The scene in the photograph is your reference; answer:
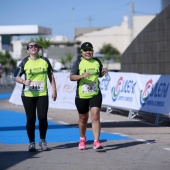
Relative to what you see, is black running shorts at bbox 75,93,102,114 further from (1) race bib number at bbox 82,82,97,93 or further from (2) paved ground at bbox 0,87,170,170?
(2) paved ground at bbox 0,87,170,170

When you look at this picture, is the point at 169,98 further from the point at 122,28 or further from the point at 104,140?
the point at 122,28

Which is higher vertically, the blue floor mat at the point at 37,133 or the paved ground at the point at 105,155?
the paved ground at the point at 105,155

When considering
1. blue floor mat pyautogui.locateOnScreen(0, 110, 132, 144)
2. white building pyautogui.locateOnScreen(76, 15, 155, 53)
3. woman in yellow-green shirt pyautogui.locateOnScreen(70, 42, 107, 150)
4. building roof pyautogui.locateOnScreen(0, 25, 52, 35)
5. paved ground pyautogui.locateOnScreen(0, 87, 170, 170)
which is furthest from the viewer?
white building pyautogui.locateOnScreen(76, 15, 155, 53)

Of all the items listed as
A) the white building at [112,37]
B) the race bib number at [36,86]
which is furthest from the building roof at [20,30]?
the white building at [112,37]

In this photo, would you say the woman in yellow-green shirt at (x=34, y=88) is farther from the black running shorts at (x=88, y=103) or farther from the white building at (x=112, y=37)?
the white building at (x=112, y=37)

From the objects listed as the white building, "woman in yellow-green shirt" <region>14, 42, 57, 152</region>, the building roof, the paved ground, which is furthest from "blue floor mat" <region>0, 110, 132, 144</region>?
the white building

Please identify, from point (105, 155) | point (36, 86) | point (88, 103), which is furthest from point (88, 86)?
point (105, 155)

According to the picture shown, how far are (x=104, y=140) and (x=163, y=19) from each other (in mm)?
10512

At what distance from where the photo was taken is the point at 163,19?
2128cm

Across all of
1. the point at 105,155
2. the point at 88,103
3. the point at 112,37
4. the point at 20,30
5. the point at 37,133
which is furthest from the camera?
the point at 112,37

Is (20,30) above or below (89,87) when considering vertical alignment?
above

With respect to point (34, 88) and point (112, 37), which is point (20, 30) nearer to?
point (34, 88)

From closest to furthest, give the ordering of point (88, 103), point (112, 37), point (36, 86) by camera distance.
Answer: point (36, 86) < point (88, 103) < point (112, 37)

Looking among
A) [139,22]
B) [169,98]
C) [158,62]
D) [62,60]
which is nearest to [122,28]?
Answer: [139,22]
